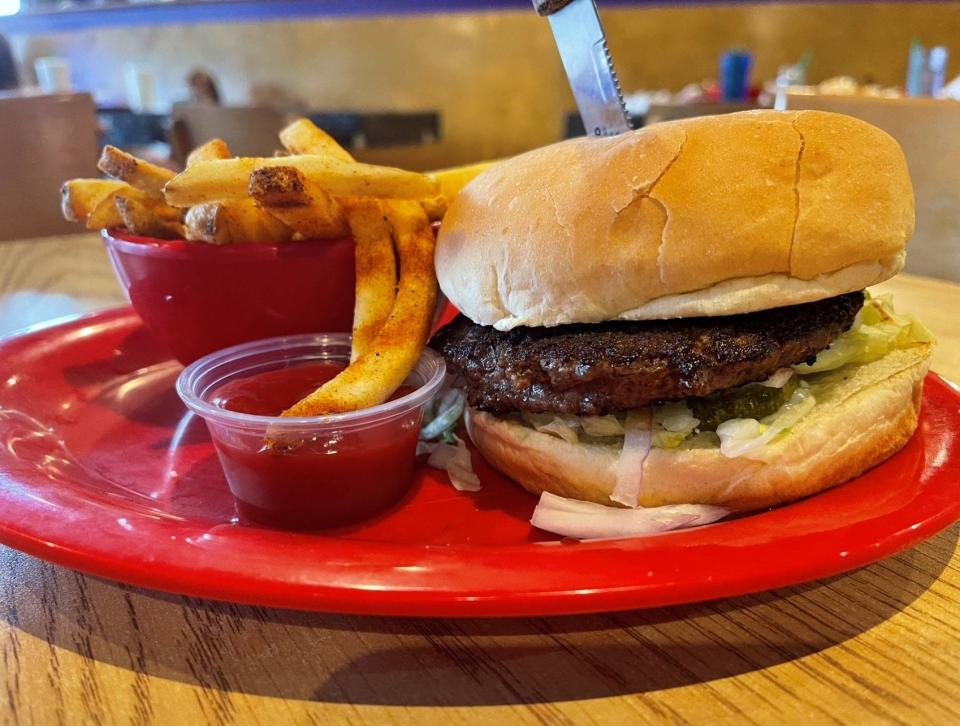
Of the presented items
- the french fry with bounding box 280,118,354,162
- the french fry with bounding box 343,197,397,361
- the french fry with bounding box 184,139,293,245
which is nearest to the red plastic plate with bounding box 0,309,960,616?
the french fry with bounding box 343,197,397,361

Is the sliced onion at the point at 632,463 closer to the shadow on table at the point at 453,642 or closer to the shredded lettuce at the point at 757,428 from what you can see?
the shredded lettuce at the point at 757,428

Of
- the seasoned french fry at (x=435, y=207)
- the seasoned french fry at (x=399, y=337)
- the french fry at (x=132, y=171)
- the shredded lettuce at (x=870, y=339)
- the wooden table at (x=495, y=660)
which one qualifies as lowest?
the wooden table at (x=495, y=660)

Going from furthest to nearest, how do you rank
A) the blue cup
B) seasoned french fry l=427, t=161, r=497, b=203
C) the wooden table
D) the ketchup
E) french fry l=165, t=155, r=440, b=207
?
the blue cup, seasoned french fry l=427, t=161, r=497, b=203, french fry l=165, t=155, r=440, b=207, the ketchup, the wooden table

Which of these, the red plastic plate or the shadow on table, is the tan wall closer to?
the red plastic plate

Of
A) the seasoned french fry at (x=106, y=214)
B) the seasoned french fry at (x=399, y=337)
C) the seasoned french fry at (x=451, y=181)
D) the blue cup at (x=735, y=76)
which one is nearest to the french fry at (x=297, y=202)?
the seasoned french fry at (x=399, y=337)

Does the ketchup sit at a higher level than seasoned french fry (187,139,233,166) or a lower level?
lower

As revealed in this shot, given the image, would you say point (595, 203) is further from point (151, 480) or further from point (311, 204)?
point (151, 480)
